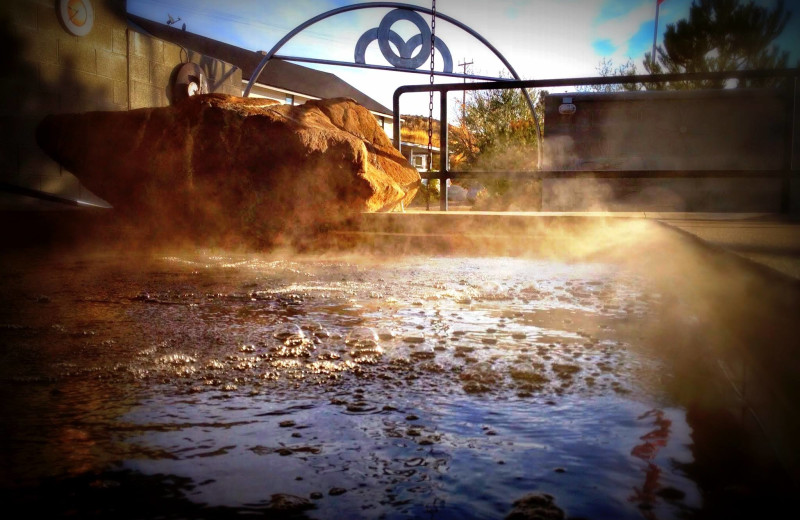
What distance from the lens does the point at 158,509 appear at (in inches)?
28.0

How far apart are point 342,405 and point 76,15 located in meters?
5.57

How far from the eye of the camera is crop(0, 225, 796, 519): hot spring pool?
748mm

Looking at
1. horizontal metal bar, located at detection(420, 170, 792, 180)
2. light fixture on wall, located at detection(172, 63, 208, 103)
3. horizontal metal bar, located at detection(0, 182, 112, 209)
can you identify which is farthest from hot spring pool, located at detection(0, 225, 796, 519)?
light fixture on wall, located at detection(172, 63, 208, 103)

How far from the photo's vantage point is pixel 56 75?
5.22 m

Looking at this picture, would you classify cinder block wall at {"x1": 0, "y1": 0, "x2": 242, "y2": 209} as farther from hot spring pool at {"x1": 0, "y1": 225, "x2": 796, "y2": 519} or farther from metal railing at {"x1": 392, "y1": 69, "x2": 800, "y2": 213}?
hot spring pool at {"x1": 0, "y1": 225, "x2": 796, "y2": 519}

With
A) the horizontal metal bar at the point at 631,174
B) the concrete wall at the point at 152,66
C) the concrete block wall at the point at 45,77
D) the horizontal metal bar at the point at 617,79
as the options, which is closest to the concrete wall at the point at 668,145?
the horizontal metal bar at the point at 617,79

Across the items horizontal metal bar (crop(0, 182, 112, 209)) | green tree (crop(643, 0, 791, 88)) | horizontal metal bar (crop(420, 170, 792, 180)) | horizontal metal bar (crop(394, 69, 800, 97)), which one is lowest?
horizontal metal bar (crop(0, 182, 112, 209))

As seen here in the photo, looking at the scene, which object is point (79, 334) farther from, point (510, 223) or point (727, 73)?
point (727, 73)

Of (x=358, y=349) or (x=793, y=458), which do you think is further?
(x=358, y=349)

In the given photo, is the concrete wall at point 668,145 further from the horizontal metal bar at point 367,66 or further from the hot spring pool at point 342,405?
the hot spring pool at point 342,405

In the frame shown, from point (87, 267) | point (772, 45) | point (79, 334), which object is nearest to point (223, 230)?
point (87, 267)

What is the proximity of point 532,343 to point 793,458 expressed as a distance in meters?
0.84

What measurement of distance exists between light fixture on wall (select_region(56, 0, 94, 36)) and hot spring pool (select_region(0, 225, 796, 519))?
3993 mm

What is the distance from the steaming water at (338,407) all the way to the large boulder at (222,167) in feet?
5.06
